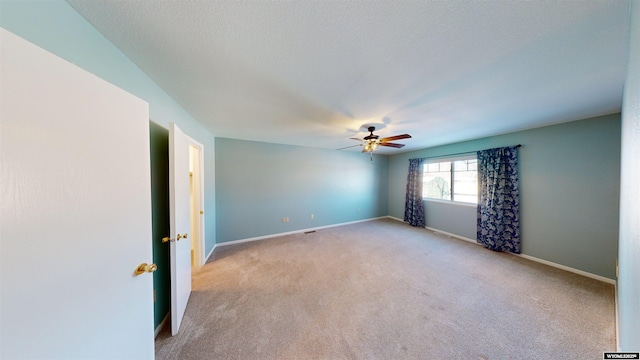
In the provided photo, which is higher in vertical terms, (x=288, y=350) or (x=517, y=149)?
(x=517, y=149)

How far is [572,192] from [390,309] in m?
3.22

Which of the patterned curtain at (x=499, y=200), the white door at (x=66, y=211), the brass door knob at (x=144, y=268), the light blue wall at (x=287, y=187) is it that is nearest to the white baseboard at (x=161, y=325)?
the white door at (x=66, y=211)

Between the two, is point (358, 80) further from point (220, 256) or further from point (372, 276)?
point (220, 256)

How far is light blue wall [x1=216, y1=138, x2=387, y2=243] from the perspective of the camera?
346 centimetres

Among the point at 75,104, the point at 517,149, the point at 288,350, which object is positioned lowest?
the point at 288,350

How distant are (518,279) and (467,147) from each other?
2.43 meters

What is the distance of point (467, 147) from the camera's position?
3670mm

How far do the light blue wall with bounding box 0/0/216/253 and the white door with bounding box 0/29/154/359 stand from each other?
0.17 meters

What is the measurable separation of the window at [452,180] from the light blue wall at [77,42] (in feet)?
16.5

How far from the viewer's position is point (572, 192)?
2.55 metres

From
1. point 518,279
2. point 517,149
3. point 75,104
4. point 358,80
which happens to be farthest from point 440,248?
point 75,104

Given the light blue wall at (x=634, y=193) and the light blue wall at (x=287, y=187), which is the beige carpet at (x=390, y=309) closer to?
the light blue wall at (x=634, y=193)

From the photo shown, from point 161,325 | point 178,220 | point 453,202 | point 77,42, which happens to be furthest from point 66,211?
point 453,202

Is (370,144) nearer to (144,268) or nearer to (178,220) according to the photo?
(178,220)
